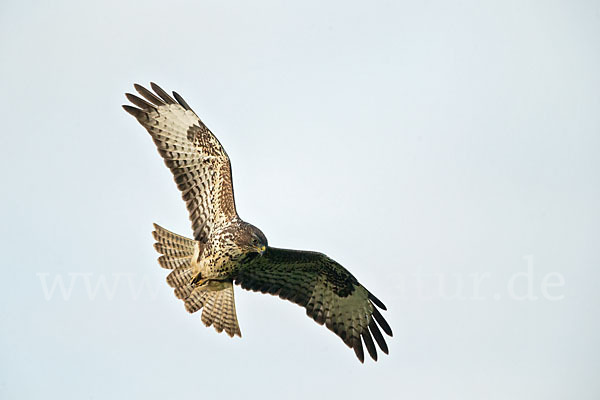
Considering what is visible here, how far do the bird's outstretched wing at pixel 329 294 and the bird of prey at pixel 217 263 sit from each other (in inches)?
0.5

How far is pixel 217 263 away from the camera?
33.1ft

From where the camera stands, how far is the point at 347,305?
36.4ft

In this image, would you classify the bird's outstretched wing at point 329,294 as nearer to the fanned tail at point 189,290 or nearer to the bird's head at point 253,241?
the fanned tail at point 189,290

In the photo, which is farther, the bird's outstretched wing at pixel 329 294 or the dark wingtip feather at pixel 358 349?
the dark wingtip feather at pixel 358 349

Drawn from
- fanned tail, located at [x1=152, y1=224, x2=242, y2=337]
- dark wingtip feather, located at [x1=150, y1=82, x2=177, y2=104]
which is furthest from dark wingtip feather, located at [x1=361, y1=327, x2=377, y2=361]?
dark wingtip feather, located at [x1=150, y1=82, x2=177, y2=104]

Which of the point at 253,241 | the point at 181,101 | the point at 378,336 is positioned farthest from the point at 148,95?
the point at 378,336

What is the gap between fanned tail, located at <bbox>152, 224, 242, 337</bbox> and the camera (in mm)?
11266

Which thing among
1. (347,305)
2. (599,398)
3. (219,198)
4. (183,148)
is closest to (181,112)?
(183,148)

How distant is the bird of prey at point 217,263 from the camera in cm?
1044

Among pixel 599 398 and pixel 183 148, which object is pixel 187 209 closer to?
pixel 183 148

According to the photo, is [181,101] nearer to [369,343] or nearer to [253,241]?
[253,241]

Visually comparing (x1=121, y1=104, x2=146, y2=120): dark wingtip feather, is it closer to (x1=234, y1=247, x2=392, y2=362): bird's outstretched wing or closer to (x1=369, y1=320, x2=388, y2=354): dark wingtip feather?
(x1=234, y1=247, x2=392, y2=362): bird's outstretched wing

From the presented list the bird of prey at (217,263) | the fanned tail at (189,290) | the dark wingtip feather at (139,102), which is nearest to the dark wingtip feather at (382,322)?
the bird of prey at (217,263)

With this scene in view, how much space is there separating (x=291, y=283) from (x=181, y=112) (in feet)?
9.42
